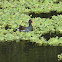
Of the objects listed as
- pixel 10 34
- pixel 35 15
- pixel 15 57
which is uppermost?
pixel 35 15

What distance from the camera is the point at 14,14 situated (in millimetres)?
6938

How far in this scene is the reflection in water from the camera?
185 inches

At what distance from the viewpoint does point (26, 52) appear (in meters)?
5.00

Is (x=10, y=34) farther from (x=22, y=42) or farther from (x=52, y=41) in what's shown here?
(x=52, y=41)

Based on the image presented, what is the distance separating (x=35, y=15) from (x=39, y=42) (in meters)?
1.79

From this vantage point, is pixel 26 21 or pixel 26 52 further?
pixel 26 21

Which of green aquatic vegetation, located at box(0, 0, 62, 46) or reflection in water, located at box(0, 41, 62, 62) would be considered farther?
green aquatic vegetation, located at box(0, 0, 62, 46)

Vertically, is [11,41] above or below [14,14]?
below

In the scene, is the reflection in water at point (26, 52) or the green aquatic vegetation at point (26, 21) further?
the green aquatic vegetation at point (26, 21)

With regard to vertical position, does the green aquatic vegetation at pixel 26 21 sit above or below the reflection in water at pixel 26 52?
above

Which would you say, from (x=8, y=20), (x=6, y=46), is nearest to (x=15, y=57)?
(x=6, y=46)

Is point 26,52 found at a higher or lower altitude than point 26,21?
lower

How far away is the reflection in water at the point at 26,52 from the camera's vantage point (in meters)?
4.69

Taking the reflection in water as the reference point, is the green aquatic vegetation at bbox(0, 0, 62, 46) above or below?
above
